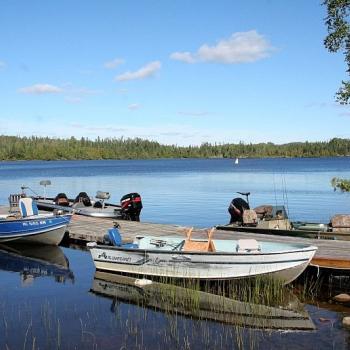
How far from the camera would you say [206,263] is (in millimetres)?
12188

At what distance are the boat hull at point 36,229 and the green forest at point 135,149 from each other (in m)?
158

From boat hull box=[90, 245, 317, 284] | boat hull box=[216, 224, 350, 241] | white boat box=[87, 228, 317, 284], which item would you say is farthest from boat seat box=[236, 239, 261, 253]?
boat hull box=[216, 224, 350, 241]

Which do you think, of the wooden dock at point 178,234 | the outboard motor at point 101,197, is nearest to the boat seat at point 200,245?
the wooden dock at point 178,234

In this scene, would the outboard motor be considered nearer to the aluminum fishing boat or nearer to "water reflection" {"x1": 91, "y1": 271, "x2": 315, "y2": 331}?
the aluminum fishing boat

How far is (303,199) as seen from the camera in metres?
36.9

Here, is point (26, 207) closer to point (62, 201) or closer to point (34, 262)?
point (34, 262)

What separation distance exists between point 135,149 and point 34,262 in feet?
576

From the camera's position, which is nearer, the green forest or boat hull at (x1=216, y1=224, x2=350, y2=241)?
boat hull at (x1=216, y1=224, x2=350, y2=241)

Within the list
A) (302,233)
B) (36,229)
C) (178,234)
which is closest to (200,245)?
(302,233)

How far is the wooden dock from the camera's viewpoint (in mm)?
11984

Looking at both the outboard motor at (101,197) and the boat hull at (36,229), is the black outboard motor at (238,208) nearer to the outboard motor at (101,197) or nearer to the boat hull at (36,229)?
the boat hull at (36,229)

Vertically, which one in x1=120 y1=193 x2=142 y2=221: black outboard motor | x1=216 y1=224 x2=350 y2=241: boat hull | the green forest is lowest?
x1=216 y1=224 x2=350 y2=241: boat hull

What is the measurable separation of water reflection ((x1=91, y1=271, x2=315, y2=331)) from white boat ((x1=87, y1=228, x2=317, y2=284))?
1.39 ft

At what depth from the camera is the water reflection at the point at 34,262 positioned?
46.7ft
